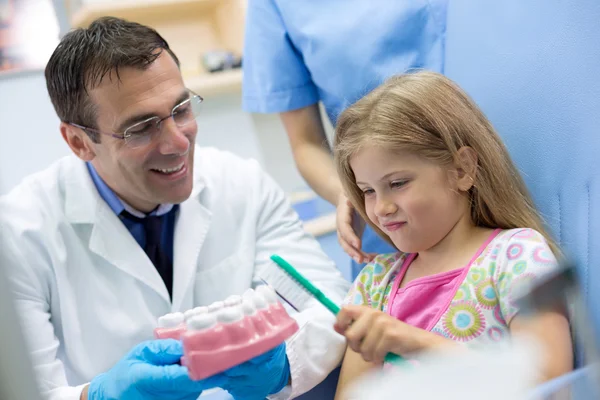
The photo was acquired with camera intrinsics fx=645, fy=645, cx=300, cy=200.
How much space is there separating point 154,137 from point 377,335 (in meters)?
0.68

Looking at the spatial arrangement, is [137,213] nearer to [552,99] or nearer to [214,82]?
[552,99]

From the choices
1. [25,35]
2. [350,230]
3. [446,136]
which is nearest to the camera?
[446,136]

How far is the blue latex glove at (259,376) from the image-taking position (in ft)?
3.14

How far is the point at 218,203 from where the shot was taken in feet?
5.01

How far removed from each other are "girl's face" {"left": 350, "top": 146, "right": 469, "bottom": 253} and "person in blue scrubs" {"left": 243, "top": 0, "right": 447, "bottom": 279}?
196 mm

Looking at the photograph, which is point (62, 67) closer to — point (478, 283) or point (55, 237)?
point (55, 237)

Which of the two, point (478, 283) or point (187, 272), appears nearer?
point (478, 283)

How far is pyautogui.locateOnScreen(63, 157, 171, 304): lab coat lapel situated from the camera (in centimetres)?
137

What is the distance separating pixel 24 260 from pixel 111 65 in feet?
1.42

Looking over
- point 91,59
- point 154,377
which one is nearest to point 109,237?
point 91,59

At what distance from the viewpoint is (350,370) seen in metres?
1.15

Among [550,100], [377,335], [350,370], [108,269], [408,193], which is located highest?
[550,100]

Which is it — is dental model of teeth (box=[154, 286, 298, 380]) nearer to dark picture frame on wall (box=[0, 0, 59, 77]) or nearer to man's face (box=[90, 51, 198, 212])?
man's face (box=[90, 51, 198, 212])

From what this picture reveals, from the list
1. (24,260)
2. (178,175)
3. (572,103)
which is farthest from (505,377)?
(24,260)
